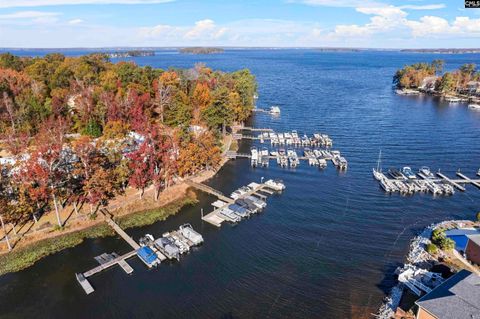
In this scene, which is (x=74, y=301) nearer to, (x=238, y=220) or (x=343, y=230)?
(x=238, y=220)

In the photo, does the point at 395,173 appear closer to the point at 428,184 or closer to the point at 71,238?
the point at 428,184

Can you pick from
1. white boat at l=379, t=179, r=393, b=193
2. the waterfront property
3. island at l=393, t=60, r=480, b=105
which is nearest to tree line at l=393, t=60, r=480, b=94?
island at l=393, t=60, r=480, b=105

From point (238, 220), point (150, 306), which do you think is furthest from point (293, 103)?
point (150, 306)

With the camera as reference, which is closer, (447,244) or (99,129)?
(447,244)

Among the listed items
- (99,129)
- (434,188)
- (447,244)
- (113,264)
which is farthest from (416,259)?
(99,129)

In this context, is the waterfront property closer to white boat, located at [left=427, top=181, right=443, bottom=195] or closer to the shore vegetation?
the shore vegetation

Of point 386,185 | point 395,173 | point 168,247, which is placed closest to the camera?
point 168,247
